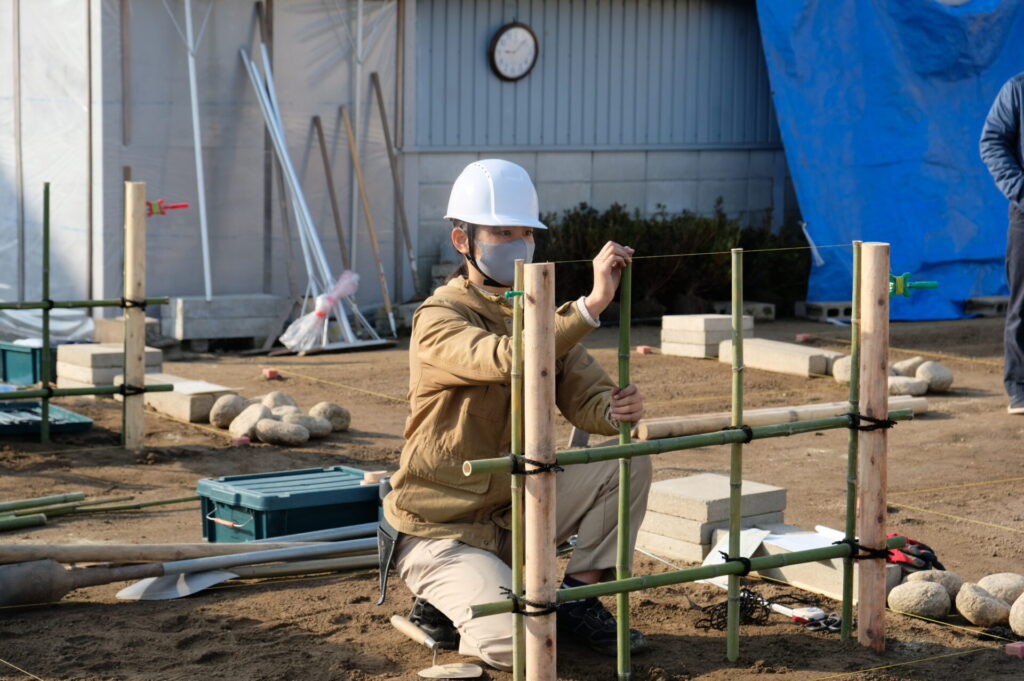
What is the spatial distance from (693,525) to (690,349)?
19.3 ft

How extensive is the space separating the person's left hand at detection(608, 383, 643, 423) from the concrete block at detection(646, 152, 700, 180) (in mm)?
10500

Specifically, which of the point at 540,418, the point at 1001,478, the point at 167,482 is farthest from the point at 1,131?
the point at 540,418

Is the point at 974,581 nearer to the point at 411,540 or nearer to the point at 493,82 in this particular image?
the point at 411,540

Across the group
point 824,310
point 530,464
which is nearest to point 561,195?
point 824,310

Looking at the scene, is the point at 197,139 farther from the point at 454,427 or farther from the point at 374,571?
the point at 454,427

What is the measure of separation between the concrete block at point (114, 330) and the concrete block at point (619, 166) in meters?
4.86

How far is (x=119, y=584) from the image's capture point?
5.32 m

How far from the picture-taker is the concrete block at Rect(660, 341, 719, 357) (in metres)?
11.3

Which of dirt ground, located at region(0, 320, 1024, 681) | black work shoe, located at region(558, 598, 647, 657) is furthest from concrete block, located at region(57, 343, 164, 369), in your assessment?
black work shoe, located at region(558, 598, 647, 657)

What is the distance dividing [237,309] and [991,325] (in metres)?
7.03

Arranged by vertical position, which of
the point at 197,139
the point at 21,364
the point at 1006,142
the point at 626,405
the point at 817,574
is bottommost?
the point at 817,574

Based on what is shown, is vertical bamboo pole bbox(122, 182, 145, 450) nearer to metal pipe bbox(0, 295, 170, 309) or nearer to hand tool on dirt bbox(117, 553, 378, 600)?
metal pipe bbox(0, 295, 170, 309)

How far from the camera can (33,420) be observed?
26.8ft

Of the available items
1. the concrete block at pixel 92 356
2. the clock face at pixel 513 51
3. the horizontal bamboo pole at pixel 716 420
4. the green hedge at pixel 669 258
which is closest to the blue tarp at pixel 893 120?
the green hedge at pixel 669 258
